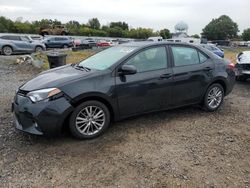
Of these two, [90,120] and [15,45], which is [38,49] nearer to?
[15,45]

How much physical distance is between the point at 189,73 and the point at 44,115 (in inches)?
112

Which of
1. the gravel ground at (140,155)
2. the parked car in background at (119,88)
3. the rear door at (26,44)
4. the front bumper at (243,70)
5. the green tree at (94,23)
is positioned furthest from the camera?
the green tree at (94,23)

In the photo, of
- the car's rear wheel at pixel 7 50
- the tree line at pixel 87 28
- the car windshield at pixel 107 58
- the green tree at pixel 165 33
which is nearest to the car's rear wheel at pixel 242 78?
the car windshield at pixel 107 58

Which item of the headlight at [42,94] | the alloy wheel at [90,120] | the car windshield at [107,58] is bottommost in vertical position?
the alloy wheel at [90,120]

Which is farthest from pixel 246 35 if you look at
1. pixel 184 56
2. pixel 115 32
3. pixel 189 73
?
pixel 189 73

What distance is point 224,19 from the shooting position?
11006 centimetres

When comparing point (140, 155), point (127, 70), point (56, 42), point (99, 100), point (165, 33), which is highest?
point (165, 33)

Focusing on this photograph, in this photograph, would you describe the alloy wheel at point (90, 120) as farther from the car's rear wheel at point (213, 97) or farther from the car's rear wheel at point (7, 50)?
the car's rear wheel at point (7, 50)

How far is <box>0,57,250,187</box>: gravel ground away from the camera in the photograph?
353 centimetres

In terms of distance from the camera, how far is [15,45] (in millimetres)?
19219

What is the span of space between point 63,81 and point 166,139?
1.84 m

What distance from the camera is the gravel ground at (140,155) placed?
139 inches

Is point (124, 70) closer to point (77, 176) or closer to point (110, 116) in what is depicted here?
point (110, 116)

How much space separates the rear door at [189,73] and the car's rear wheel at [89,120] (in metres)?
1.53
